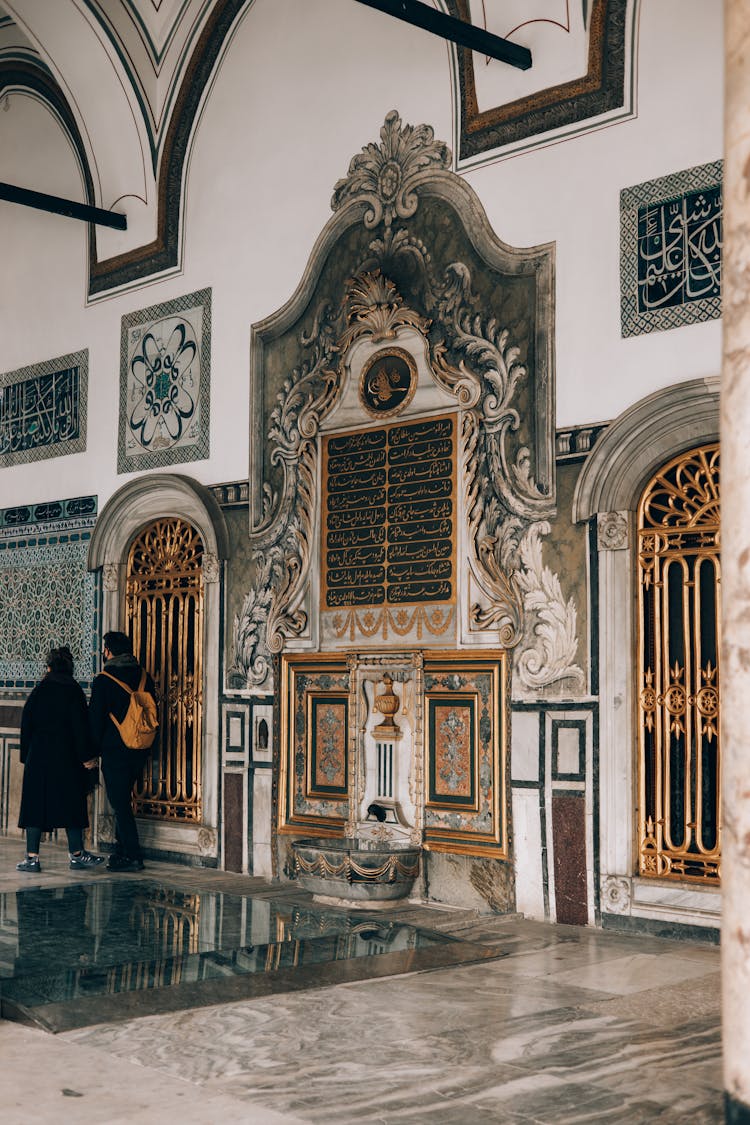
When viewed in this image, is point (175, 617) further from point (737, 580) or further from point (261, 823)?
point (737, 580)

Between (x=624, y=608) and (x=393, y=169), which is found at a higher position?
(x=393, y=169)

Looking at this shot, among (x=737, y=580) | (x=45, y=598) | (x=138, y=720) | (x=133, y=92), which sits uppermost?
(x=133, y=92)

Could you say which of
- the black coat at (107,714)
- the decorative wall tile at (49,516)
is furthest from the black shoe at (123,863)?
the decorative wall tile at (49,516)

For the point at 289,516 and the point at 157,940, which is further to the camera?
the point at 289,516

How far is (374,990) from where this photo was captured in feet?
16.2

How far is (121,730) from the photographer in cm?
827

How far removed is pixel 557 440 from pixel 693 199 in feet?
4.23

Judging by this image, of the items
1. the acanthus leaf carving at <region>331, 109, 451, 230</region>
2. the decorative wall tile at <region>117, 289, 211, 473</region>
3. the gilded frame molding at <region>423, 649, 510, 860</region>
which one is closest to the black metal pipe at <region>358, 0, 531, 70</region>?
the acanthus leaf carving at <region>331, 109, 451, 230</region>

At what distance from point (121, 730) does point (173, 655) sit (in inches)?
29.7

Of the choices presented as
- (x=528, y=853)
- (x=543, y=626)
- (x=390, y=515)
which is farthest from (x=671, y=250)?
(x=528, y=853)

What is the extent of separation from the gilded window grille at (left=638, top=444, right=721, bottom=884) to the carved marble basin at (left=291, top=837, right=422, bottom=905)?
1.31 m

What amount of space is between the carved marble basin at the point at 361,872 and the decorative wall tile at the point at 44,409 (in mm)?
4100

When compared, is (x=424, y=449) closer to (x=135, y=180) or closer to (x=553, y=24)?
(x=553, y=24)

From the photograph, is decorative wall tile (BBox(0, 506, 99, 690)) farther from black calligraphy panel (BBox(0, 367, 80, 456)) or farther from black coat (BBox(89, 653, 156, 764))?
black coat (BBox(89, 653, 156, 764))
